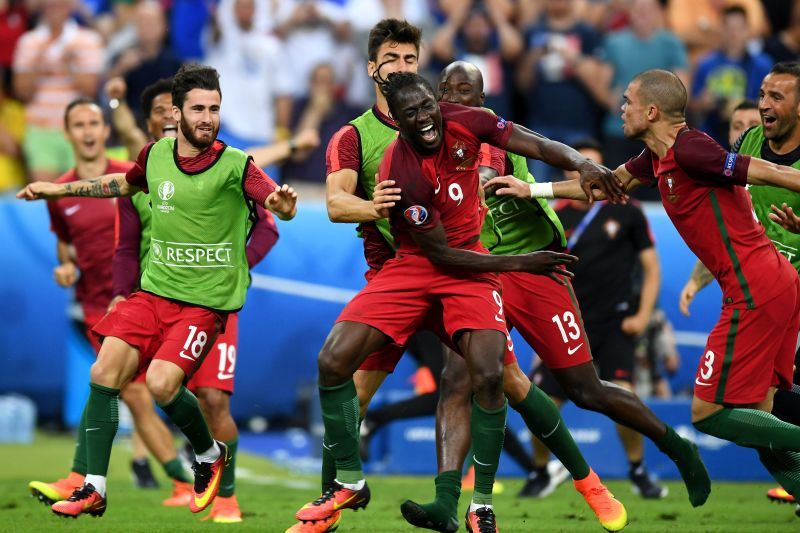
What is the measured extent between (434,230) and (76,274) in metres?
4.53

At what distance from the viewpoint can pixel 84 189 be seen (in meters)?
8.35

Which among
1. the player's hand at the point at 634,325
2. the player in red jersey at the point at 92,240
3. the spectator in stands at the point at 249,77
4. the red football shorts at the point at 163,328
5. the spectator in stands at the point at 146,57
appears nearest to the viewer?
the red football shorts at the point at 163,328

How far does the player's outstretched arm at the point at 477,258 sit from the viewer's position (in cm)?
712

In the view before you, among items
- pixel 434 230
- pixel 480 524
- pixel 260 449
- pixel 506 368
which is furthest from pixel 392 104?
pixel 260 449

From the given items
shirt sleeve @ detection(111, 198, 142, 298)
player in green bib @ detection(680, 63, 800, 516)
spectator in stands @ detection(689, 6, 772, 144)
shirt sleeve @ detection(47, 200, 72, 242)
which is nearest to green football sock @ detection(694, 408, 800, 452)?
player in green bib @ detection(680, 63, 800, 516)

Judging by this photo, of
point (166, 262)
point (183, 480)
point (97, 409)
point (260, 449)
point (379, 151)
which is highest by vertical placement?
point (379, 151)

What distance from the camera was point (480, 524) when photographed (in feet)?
23.5

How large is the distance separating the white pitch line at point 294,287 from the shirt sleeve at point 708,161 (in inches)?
285

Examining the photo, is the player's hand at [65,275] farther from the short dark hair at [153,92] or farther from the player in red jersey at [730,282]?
the player in red jersey at [730,282]

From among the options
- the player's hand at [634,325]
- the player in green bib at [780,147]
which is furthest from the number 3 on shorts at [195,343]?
the player's hand at [634,325]

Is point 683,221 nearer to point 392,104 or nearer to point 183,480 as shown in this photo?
point 392,104

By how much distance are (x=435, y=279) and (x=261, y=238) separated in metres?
2.39

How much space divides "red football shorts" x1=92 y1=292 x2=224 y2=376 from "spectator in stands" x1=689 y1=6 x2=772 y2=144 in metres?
8.99

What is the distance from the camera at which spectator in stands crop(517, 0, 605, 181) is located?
15.5 meters
